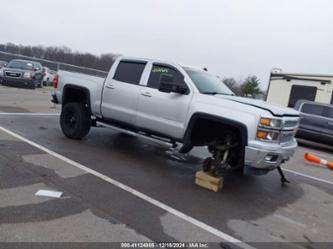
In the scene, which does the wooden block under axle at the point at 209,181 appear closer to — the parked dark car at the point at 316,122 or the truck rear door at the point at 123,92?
the truck rear door at the point at 123,92

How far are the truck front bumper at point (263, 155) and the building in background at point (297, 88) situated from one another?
958 cm

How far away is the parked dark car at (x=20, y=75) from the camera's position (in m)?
18.0

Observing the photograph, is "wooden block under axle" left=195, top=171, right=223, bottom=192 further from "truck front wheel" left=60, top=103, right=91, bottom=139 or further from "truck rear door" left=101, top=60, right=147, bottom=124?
"truck front wheel" left=60, top=103, right=91, bottom=139

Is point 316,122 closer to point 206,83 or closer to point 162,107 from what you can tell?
point 206,83

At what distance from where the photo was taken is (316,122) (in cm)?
1188

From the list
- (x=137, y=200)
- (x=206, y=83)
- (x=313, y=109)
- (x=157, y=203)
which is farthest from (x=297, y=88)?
(x=137, y=200)

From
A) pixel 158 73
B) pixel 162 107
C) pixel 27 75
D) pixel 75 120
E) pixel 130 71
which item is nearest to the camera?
pixel 162 107

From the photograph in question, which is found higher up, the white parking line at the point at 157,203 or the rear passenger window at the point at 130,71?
the rear passenger window at the point at 130,71

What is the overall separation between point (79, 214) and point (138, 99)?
2.93 meters

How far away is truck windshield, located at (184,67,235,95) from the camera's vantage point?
580 cm

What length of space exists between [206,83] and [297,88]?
9507mm

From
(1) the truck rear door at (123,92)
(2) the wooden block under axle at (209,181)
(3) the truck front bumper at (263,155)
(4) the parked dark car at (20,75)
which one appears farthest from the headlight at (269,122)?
(4) the parked dark car at (20,75)

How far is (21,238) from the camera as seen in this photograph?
10.2 ft

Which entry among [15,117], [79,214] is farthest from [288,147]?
[15,117]
